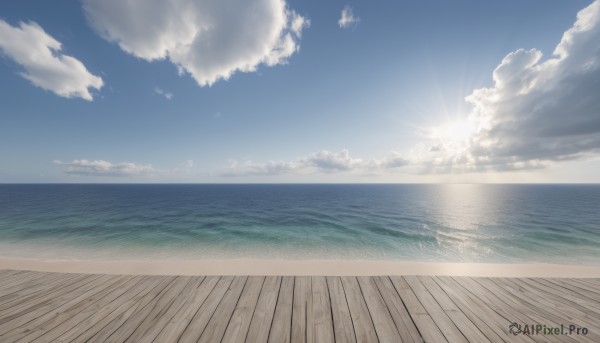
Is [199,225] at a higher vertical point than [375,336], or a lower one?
lower

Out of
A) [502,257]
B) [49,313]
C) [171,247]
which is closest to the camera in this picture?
[49,313]

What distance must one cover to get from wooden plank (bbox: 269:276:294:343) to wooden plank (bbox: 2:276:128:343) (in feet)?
13.8

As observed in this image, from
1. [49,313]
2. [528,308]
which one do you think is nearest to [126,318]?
[49,313]

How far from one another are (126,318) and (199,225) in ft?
78.6

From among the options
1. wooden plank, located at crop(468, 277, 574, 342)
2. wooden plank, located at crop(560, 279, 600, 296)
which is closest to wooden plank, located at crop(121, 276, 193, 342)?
wooden plank, located at crop(468, 277, 574, 342)

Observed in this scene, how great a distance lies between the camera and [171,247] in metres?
16.8

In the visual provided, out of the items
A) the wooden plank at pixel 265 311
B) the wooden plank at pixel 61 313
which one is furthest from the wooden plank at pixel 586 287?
the wooden plank at pixel 61 313

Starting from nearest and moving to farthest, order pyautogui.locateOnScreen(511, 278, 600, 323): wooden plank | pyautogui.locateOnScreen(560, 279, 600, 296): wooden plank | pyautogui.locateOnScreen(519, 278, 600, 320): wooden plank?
1. pyautogui.locateOnScreen(511, 278, 600, 323): wooden plank
2. pyautogui.locateOnScreen(519, 278, 600, 320): wooden plank
3. pyautogui.locateOnScreen(560, 279, 600, 296): wooden plank

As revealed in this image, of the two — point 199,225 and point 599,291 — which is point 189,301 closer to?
point 599,291

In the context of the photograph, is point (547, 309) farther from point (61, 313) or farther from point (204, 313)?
point (61, 313)

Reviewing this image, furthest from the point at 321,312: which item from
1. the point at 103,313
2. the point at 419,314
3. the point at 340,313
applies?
the point at 103,313

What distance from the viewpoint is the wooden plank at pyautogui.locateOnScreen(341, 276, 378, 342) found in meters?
3.54

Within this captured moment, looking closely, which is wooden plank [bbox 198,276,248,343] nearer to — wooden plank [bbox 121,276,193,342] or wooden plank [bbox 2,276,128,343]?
wooden plank [bbox 121,276,193,342]

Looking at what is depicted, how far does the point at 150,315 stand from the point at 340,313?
3.90 m
